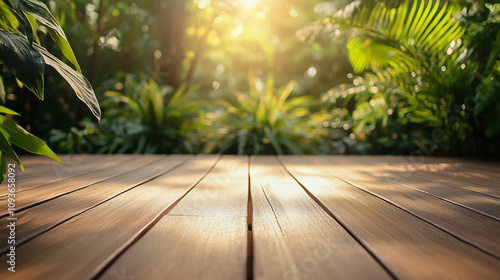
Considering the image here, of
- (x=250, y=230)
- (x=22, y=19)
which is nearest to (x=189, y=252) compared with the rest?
(x=250, y=230)

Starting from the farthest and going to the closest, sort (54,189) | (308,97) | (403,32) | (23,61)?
(308,97)
(403,32)
(54,189)
(23,61)

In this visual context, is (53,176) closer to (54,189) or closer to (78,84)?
(54,189)

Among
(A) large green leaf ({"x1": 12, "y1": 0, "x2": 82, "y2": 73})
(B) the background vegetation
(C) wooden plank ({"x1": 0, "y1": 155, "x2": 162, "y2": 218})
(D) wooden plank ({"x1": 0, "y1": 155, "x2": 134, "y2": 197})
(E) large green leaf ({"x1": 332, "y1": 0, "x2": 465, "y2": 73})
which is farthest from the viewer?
(E) large green leaf ({"x1": 332, "y1": 0, "x2": 465, "y2": 73})

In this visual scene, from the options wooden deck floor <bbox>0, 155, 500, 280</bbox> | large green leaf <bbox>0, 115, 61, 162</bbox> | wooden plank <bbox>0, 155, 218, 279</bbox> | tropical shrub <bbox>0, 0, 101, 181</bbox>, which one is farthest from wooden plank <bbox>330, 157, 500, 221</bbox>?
large green leaf <bbox>0, 115, 61, 162</bbox>

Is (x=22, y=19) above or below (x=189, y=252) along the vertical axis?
above

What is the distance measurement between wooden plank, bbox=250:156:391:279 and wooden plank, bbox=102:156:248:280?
0.03 metres

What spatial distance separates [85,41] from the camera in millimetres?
3293

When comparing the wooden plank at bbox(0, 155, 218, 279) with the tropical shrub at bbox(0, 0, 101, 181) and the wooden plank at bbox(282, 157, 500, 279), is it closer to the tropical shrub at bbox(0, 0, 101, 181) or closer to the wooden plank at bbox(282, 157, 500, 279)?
the tropical shrub at bbox(0, 0, 101, 181)

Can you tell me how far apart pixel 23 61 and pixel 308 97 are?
3.03 meters

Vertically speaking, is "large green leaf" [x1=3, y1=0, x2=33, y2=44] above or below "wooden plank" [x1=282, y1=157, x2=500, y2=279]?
above

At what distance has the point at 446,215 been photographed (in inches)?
28.2

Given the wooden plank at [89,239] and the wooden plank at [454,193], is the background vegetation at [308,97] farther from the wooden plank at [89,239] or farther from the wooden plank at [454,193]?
the wooden plank at [454,193]

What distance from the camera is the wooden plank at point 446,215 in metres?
0.57

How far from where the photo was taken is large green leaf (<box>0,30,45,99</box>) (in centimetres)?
48
